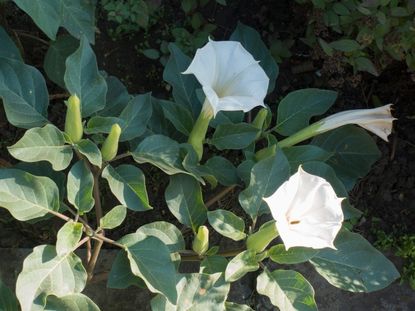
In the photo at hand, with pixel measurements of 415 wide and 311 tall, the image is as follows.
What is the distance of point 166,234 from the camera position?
1.73 meters

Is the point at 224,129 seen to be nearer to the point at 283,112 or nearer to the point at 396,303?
the point at 283,112

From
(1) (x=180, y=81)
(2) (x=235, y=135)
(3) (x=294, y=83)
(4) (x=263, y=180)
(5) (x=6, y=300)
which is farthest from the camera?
(3) (x=294, y=83)

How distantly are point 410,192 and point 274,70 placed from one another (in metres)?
0.85

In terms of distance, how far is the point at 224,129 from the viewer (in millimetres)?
1873

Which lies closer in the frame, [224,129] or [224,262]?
[224,262]

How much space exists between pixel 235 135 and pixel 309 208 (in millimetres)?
404

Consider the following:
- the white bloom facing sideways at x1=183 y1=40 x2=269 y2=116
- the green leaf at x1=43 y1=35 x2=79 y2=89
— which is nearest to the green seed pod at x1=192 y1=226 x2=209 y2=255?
the white bloom facing sideways at x1=183 y1=40 x2=269 y2=116

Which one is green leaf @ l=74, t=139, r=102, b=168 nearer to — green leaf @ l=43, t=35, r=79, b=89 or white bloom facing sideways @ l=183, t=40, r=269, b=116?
white bloom facing sideways @ l=183, t=40, r=269, b=116

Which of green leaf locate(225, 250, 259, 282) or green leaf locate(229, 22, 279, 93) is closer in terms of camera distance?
green leaf locate(225, 250, 259, 282)

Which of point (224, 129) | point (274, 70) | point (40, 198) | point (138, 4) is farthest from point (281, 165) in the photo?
point (138, 4)

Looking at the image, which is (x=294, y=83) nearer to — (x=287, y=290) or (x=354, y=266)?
(x=354, y=266)

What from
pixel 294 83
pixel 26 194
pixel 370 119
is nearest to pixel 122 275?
pixel 26 194

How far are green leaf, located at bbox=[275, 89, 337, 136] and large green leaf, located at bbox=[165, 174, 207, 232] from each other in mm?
394

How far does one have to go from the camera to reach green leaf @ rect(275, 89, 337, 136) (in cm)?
201
